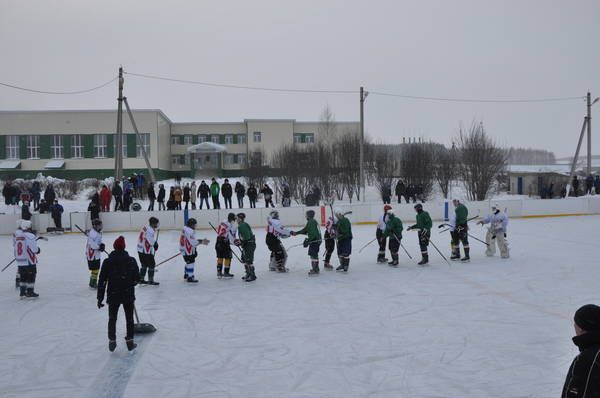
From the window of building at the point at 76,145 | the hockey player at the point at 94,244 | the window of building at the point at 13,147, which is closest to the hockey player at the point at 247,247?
the hockey player at the point at 94,244

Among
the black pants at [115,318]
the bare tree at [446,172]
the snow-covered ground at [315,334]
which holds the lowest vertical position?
the snow-covered ground at [315,334]

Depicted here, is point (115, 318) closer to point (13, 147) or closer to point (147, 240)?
point (147, 240)

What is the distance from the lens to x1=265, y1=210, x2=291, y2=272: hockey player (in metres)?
12.3

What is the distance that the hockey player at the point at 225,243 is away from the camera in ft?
38.3

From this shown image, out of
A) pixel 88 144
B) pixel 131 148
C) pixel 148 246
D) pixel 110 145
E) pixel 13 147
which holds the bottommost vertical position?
pixel 148 246

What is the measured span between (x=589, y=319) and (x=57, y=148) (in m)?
53.3

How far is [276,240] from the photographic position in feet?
41.1

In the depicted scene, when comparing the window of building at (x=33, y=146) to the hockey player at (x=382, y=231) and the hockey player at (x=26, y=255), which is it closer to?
the hockey player at (x=26, y=255)

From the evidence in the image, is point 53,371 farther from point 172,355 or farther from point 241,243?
point 241,243

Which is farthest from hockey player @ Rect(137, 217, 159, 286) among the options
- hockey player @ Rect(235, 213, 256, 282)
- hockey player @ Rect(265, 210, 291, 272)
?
hockey player @ Rect(265, 210, 291, 272)

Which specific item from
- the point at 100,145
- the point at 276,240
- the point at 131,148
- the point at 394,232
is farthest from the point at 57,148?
the point at 394,232

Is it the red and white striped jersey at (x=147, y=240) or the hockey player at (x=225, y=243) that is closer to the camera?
the red and white striped jersey at (x=147, y=240)

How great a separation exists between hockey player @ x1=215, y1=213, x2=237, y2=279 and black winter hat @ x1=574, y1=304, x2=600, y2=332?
356 inches

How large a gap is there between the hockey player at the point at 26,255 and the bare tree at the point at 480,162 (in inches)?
1036
